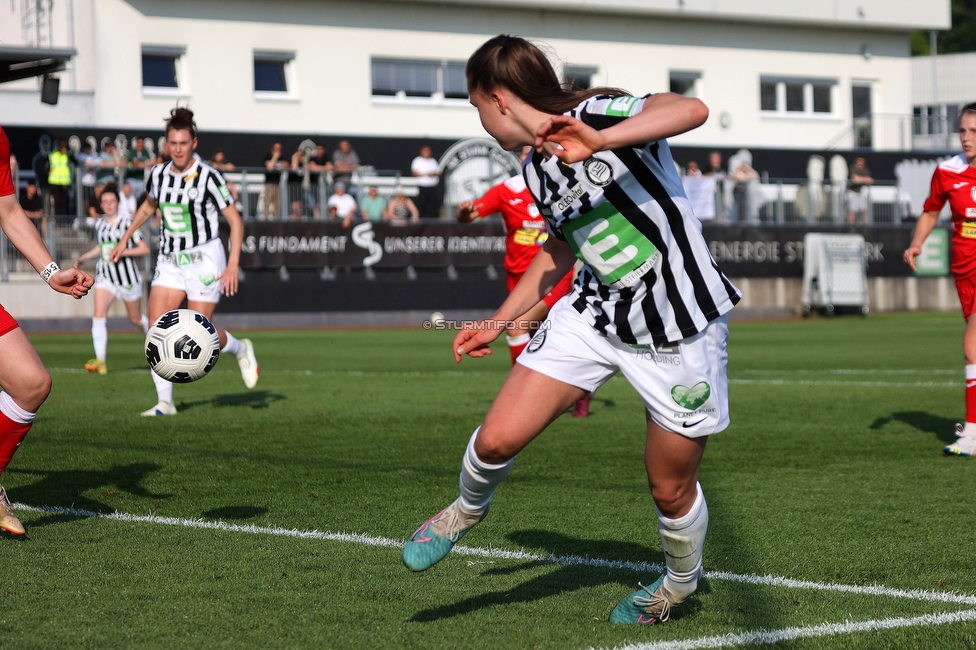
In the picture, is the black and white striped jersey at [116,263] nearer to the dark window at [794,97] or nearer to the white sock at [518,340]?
the white sock at [518,340]

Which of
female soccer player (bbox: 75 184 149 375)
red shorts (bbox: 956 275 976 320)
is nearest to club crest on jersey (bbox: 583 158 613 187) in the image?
red shorts (bbox: 956 275 976 320)

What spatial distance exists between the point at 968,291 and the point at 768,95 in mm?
34724

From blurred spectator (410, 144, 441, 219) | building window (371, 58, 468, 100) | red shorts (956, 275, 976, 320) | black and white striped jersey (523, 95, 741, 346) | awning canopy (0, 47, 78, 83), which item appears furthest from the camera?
building window (371, 58, 468, 100)

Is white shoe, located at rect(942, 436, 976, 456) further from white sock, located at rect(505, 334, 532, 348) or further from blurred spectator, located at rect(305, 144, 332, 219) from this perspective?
blurred spectator, located at rect(305, 144, 332, 219)

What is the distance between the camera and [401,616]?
13.7 feet

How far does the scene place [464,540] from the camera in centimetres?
538

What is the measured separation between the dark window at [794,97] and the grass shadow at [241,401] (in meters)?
33.4

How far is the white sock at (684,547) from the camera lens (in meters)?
4.04

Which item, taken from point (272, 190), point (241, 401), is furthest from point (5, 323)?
point (272, 190)

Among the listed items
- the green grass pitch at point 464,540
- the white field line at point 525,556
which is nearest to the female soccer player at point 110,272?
the green grass pitch at point 464,540

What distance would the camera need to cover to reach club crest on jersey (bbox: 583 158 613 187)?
3791 millimetres

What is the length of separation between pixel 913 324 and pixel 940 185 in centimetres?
1839

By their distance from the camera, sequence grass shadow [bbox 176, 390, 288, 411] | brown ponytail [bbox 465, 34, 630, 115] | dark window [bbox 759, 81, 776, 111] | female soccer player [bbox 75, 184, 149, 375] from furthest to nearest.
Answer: dark window [bbox 759, 81, 776, 111], female soccer player [bbox 75, 184, 149, 375], grass shadow [bbox 176, 390, 288, 411], brown ponytail [bbox 465, 34, 630, 115]

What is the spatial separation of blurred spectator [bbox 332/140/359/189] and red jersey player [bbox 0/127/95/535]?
Result: 74.7ft
